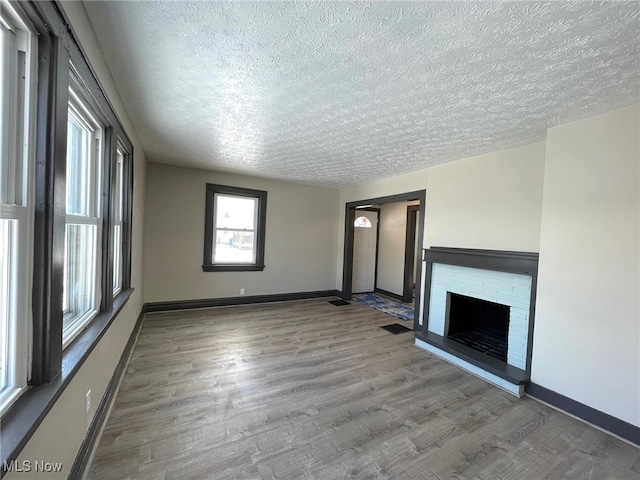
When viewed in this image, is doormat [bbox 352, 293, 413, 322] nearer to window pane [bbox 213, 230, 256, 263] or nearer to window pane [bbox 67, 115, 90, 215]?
window pane [bbox 213, 230, 256, 263]

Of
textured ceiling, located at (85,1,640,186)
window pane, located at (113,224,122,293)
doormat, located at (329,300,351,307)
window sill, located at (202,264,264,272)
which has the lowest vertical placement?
doormat, located at (329,300,351,307)

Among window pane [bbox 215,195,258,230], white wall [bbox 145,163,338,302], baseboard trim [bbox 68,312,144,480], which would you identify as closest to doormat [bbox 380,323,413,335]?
white wall [bbox 145,163,338,302]

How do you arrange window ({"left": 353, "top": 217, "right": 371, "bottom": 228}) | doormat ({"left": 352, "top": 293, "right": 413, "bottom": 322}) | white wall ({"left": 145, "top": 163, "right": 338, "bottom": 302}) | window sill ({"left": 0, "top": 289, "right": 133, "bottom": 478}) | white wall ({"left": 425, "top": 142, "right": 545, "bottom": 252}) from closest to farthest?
1. window sill ({"left": 0, "top": 289, "right": 133, "bottom": 478})
2. white wall ({"left": 425, "top": 142, "right": 545, "bottom": 252})
3. white wall ({"left": 145, "top": 163, "right": 338, "bottom": 302})
4. doormat ({"left": 352, "top": 293, "right": 413, "bottom": 322})
5. window ({"left": 353, "top": 217, "right": 371, "bottom": 228})

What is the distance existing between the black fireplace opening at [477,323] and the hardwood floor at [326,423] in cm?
63

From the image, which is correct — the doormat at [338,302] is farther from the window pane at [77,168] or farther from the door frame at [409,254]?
the window pane at [77,168]

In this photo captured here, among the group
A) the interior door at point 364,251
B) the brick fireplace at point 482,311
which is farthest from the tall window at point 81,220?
the interior door at point 364,251

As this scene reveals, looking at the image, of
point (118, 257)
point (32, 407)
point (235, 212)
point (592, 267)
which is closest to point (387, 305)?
point (235, 212)

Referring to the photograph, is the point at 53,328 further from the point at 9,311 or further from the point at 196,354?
the point at 196,354

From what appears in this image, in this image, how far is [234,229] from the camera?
5.09 m

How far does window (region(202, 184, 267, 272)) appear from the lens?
479 centimetres

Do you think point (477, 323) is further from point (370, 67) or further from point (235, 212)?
point (235, 212)

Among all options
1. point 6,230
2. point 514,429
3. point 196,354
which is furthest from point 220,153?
point 514,429

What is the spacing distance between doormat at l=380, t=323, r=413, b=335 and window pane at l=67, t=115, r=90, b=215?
3816 mm

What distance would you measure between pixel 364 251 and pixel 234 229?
3184 millimetres
